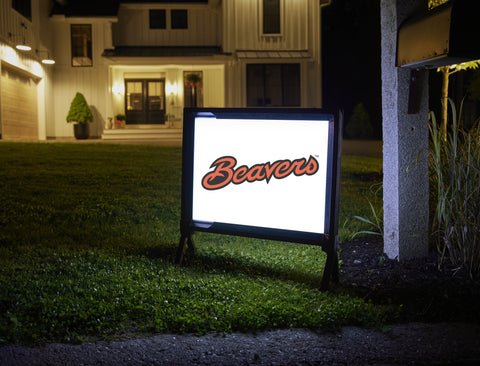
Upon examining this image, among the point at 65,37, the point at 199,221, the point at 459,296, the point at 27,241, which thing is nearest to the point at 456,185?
the point at 459,296

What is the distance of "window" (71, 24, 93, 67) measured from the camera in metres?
25.5

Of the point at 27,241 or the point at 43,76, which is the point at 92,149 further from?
the point at 43,76

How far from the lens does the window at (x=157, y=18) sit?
26500 mm

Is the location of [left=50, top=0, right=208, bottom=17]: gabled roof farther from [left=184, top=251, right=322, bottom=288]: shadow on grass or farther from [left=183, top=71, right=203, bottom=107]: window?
[left=184, top=251, right=322, bottom=288]: shadow on grass

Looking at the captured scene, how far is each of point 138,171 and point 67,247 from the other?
205 inches

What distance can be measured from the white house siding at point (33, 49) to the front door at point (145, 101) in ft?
13.3

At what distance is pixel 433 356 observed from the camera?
2848 millimetres

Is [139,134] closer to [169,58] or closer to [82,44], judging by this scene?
[169,58]

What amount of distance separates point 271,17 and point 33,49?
11.4 meters

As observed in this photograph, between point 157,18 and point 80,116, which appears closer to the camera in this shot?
point 80,116

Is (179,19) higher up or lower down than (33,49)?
higher up

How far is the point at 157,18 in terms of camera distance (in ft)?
87.0

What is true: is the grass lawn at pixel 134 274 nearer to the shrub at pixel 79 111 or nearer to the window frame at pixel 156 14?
the shrub at pixel 79 111

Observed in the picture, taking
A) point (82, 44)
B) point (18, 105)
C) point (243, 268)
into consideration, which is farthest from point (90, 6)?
point (243, 268)
